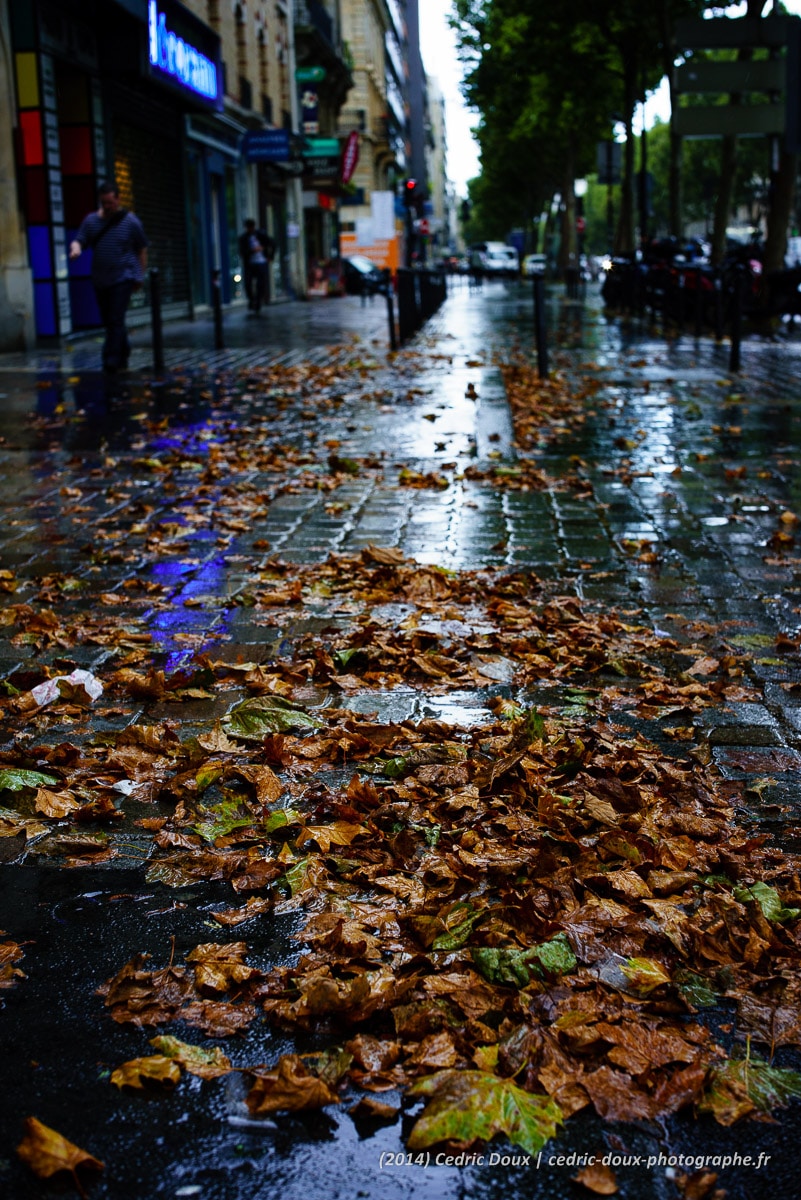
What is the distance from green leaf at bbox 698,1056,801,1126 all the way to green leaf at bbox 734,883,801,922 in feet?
1.71

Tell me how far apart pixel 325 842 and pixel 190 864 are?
316 mm

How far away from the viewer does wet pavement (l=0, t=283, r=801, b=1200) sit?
6.82 feet

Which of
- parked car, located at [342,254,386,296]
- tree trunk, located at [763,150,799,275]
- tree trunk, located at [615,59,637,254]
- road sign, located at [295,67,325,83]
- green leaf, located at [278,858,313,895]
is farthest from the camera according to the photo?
parked car, located at [342,254,386,296]

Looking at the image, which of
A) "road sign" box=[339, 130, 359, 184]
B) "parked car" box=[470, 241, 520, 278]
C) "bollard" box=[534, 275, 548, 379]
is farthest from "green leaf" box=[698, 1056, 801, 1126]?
"parked car" box=[470, 241, 520, 278]

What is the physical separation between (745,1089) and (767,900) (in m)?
0.68

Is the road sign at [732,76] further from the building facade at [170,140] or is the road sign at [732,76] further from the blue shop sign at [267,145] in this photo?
the blue shop sign at [267,145]

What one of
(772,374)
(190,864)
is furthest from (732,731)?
(772,374)

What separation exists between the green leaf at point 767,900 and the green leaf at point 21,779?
1.80 meters

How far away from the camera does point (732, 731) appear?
3885mm

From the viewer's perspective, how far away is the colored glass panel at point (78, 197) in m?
20.1

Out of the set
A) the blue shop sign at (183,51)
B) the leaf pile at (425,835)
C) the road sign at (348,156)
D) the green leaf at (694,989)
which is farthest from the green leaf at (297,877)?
the road sign at (348,156)

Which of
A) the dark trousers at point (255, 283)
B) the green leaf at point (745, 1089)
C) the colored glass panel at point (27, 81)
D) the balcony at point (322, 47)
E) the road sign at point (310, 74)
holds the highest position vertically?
the balcony at point (322, 47)

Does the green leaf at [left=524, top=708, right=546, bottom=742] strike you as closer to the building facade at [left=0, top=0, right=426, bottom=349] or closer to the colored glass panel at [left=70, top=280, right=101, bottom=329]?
the building facade at [left=0, top=0, right=426, bottom=349]

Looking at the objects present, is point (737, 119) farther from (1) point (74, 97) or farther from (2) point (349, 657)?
(2) point (349, 657)
